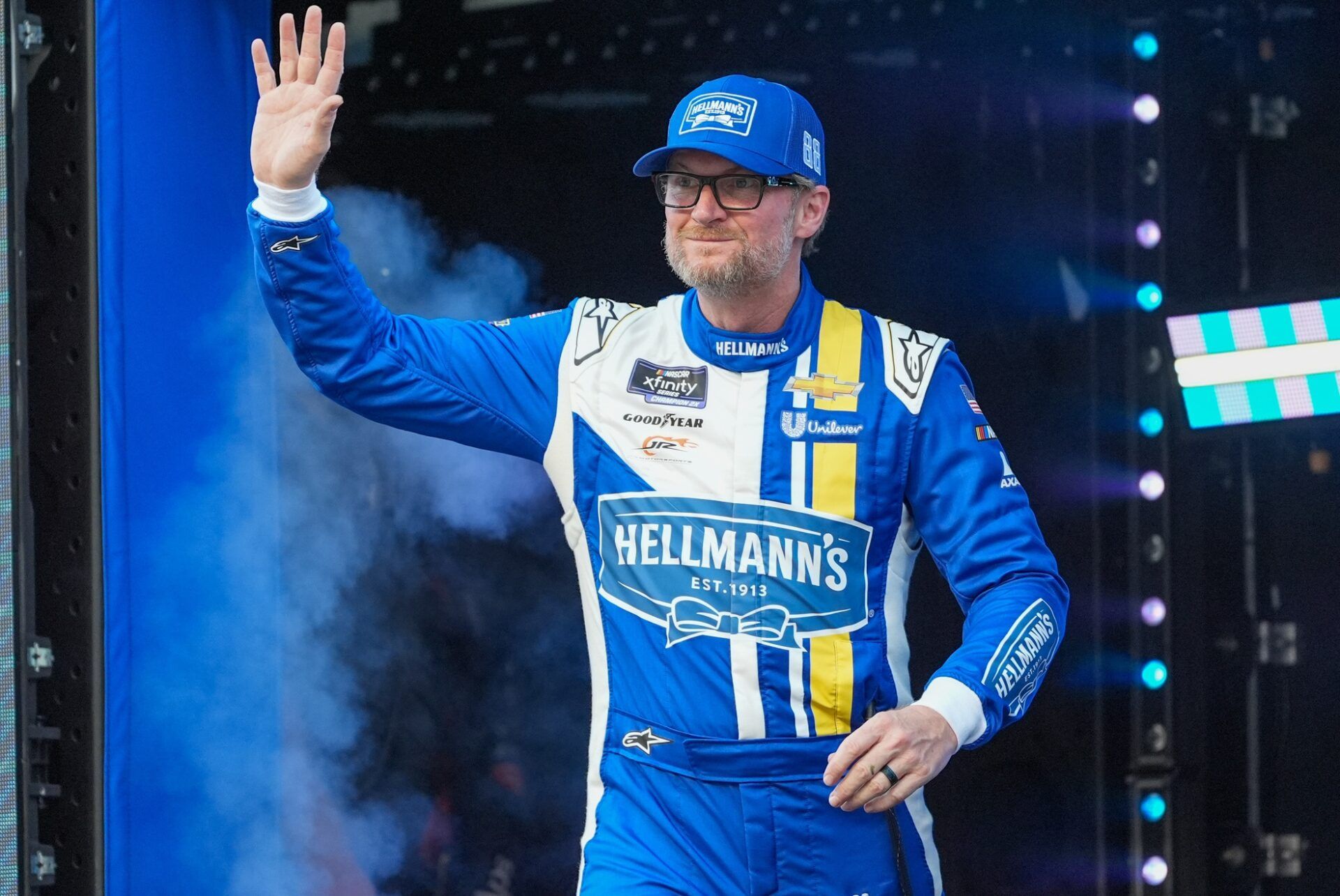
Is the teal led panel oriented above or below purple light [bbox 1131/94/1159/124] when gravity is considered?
below

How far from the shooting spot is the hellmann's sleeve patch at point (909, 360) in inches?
110

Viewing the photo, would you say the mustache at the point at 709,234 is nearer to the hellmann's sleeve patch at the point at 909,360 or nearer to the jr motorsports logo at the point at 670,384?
the jr motorsports logo at the point at 670,384

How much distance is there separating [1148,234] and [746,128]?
4.97 ft

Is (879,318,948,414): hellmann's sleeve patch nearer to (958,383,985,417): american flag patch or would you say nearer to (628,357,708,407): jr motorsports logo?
(958,383,985,417): american flag patch

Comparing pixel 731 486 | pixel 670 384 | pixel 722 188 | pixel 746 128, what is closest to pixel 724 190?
pixel 722 188

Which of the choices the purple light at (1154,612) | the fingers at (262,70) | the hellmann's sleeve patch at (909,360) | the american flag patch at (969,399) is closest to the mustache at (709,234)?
the hellmann's sleeve patch at (909,360)

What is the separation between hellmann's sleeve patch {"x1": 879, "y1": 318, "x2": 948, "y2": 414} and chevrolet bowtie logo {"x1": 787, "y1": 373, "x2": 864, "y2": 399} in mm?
61

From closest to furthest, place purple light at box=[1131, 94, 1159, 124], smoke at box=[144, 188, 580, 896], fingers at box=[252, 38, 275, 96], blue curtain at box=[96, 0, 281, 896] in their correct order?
fingers at box=[252, 38, 275, 96] → blue curtain at box=[96, 0, 281, 896] → smoke at box=[144, 188, 580, 896] → purple light at box=[1131, 94, 1159, 124]

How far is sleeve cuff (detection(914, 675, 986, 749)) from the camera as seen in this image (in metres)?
2.43

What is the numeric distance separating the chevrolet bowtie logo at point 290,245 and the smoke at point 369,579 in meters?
0.82

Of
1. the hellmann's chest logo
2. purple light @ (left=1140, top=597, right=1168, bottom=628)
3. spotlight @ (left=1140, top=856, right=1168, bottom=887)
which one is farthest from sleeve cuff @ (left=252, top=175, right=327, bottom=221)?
spotlight @ (left=1140, top=856, right=1168, bottom=887)

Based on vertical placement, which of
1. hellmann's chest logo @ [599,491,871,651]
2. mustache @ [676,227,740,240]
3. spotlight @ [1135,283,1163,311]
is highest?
spotlight @ [1135,283,1163,311]

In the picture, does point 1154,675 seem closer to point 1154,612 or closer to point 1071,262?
point 1154,612

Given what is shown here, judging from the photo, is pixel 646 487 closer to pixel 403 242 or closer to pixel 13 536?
pixel 13 536
